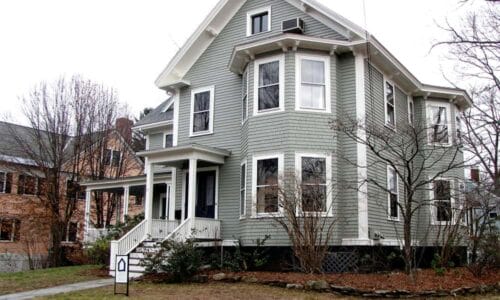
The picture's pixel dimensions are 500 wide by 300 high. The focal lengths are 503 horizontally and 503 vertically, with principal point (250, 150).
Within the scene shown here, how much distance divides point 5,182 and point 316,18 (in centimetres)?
2212

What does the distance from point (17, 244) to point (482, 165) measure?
26.2 metres

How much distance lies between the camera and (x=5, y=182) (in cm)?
2991

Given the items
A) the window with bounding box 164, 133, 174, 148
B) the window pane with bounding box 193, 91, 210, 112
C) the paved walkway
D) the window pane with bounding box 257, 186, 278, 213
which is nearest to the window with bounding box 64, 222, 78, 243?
the window with bounding box 164, 133, 174, 148

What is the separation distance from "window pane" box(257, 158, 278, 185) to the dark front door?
2737 millimetres

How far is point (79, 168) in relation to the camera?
2789cm

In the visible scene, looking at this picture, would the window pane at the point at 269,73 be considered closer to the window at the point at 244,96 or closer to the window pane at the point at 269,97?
the window pane at the point at 269,97

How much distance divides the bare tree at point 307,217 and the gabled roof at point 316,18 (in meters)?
4.82

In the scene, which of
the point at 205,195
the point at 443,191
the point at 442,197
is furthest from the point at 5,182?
the point at 443,191

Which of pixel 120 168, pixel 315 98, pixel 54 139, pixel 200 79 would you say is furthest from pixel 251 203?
pixel 120 168

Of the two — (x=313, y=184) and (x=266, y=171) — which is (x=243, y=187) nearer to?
(x=266, y=171)

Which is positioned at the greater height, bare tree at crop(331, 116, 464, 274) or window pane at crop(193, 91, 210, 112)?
window pane at crop(193, 91, 210, 112)

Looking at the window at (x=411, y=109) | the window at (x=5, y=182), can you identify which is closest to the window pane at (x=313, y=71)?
the window at (x=411, y=109)

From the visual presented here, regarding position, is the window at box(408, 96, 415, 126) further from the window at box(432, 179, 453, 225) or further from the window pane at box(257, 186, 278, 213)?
the window pane at box(257, 186, 278, 213)

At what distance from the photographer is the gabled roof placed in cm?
1631
